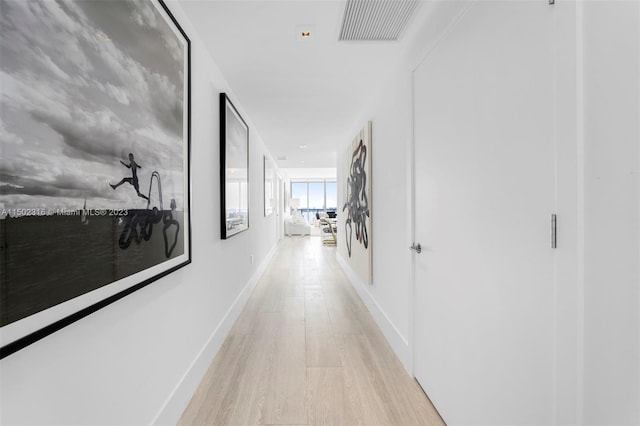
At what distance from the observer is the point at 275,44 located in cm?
196

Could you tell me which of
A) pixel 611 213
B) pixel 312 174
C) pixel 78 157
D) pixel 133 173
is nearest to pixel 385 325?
pixel 611 213

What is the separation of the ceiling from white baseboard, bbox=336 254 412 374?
6.70ft

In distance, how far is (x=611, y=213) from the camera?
703 millimetres

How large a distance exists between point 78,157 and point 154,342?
91 centimetres

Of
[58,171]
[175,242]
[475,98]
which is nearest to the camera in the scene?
[58,171]

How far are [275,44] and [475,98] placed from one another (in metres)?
1.37

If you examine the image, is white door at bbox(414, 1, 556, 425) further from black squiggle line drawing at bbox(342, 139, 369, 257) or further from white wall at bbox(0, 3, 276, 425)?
black squiggle line drawing at bbox(342, 139, 369, 257)

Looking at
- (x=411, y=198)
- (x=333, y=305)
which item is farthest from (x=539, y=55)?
(x=333, y=305)

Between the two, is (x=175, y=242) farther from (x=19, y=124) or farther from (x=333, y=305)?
(x=333, y=305)

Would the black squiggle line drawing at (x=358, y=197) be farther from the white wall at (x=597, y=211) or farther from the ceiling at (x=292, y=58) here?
the white wall at (x=597, y=211)

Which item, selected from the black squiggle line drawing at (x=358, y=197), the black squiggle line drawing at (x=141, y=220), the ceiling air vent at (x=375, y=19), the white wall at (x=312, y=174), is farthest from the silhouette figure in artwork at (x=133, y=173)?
the white wall at (x=312, y=174)

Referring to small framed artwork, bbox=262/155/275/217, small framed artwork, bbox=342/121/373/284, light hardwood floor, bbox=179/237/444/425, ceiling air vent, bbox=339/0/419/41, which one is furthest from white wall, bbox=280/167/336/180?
ceiling air vent, bbox=339/0/419/41

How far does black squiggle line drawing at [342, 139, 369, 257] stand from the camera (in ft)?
10.9

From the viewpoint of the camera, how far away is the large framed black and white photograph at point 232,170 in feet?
7.74
